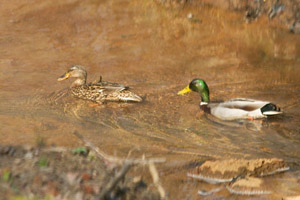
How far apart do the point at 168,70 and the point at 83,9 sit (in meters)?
3.91

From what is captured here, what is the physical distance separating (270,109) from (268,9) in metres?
4.67

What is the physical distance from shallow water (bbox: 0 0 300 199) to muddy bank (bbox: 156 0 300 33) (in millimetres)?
205

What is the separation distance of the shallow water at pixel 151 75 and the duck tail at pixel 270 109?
17 cm

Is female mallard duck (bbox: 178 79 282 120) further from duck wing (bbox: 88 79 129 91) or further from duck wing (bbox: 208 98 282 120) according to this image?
duck wing (bbox: 88 79 129 91)

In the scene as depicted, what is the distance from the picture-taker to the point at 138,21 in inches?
488

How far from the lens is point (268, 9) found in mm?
11898

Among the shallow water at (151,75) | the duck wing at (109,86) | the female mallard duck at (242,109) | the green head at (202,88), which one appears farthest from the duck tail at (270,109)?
the duck wing at (109,86)

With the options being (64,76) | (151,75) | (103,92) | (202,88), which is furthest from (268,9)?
(64,76)

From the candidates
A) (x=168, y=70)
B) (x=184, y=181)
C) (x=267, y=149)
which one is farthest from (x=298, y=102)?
(x=184, y=181)

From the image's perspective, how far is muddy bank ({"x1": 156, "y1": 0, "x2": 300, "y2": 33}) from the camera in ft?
37.8

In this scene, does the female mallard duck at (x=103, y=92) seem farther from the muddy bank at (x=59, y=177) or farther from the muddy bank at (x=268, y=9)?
the muddy bank at (x=268, y=9)

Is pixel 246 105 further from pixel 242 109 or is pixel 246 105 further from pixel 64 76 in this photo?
pixel 64 76

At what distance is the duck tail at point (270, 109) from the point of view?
26.0ft

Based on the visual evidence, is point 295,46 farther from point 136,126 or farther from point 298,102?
point 136,126
